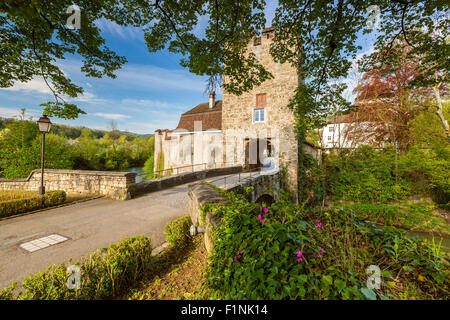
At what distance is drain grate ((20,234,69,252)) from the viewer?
124 inches

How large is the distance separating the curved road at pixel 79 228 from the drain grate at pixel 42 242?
88 mm

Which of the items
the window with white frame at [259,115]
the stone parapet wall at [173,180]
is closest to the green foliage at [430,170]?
the window with white frame at [259,115]

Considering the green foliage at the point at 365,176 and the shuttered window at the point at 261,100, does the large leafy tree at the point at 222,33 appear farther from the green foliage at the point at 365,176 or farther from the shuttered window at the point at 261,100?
the green foliage at the point at 365,176

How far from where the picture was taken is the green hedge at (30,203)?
15.0 ft

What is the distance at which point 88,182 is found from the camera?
691 cm

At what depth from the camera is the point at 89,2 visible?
407cm

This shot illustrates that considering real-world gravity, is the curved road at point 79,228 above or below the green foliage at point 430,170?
below

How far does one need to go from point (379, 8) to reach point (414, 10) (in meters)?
0.70

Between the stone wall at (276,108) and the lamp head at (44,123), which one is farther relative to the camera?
the stone wall at (276,108)

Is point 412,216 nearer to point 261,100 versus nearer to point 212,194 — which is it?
point 261,100

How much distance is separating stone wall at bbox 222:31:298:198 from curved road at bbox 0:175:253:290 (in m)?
8.61

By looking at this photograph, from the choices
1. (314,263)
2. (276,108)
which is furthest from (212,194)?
(276,108)
